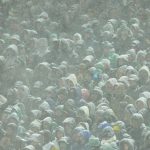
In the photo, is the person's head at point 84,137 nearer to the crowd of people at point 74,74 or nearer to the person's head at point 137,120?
the crowd of people at point 74,74

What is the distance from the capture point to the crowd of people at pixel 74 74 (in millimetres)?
8867

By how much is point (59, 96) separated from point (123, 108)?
3.24ft

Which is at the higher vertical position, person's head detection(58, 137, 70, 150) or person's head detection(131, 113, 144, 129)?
person's head detection(131, 113, 144, 129)

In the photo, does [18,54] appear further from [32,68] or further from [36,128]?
[36,128]

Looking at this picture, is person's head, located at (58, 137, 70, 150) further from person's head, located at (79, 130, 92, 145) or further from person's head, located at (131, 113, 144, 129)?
person's head, located at (131, 113, 144, 129)

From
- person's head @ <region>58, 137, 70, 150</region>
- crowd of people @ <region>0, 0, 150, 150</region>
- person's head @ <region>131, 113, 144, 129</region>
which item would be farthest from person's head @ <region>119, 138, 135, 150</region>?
person's head @ <region>58, 137, 70, 150</region>

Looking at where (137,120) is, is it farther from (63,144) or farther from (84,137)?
(63,144)

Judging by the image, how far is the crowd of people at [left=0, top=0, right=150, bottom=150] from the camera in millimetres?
8867

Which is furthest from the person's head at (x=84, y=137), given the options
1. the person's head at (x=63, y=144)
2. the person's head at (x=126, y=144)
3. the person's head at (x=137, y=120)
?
the person's head at (x=137, y=120)

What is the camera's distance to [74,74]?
10.3 metres

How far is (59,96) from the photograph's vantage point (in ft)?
31.5

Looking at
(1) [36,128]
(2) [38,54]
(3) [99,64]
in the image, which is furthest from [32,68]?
(1) [36,128]

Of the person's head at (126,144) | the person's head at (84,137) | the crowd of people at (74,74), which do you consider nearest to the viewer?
the person's head at (126,144)

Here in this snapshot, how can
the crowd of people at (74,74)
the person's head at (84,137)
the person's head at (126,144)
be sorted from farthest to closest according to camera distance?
the crowd of people at (74,74)
the person's head at (84,137)
the person's head at (126,144)
